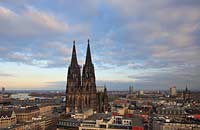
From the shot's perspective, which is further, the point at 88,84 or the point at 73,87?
the point at 73,87

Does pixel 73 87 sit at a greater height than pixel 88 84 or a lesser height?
lesser

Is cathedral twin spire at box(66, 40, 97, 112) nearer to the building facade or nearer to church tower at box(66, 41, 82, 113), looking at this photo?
church tower at box(66, 41, 82, 113)

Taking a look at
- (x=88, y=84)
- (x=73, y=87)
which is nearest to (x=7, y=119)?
(x=73, y=87)

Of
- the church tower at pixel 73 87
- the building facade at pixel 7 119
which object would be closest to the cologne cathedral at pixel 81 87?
the church tower at pixel 73 87

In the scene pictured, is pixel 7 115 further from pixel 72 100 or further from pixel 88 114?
pixel 88 114

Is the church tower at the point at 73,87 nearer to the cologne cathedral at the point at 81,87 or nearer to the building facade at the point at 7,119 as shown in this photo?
the cologne cathedral at the point at 81,87

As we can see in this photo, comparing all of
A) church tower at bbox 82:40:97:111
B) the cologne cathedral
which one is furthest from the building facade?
church tower at bbox 82:40:97:111

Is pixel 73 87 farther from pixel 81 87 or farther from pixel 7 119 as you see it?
pixel 7 119
